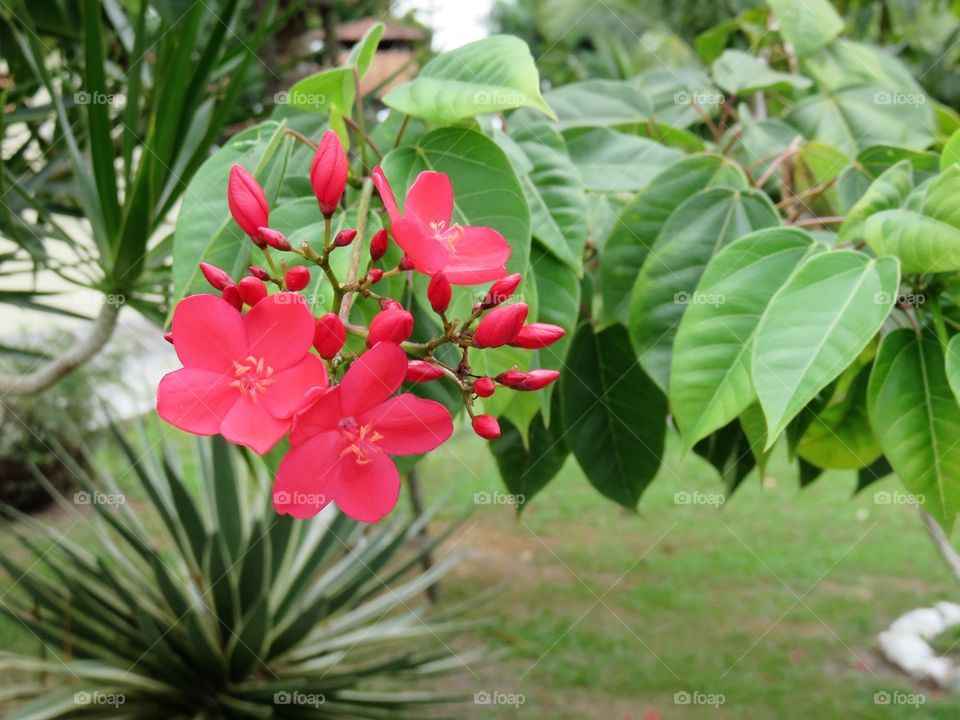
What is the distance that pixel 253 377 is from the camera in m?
0.53

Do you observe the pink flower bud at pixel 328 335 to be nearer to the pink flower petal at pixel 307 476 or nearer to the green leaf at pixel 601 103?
the pink flower petal at pixel 307 476

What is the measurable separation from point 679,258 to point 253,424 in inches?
22.7

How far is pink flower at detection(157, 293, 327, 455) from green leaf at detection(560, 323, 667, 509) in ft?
1.89

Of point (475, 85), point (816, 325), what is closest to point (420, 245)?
point (475, 85)

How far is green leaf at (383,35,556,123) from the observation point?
2.43 feet

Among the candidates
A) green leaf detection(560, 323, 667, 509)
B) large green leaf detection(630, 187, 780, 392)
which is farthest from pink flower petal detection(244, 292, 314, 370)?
green leaf detection(560, 323, 667, 509)

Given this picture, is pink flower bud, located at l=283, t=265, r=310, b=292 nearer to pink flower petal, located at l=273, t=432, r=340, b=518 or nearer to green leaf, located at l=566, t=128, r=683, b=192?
pink flower petal, located at l=273, t=432, r=340, b=518

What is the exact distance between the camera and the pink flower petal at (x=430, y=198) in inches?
25.0

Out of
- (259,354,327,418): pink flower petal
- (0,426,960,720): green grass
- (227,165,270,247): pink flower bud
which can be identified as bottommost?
(0,426,960,720): green grass

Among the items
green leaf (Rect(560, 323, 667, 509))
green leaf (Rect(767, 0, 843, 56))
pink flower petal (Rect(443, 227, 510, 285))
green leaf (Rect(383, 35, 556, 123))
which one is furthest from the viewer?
green leaf (Rect(767, 0, 843, 56))

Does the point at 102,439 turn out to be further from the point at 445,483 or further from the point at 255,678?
the point at 255,678

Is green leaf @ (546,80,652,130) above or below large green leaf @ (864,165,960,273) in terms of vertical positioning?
below

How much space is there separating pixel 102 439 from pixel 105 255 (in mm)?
5184

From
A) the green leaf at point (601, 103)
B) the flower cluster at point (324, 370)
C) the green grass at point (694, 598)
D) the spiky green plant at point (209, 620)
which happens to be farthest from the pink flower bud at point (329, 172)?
the green grass at point (694, 598)
